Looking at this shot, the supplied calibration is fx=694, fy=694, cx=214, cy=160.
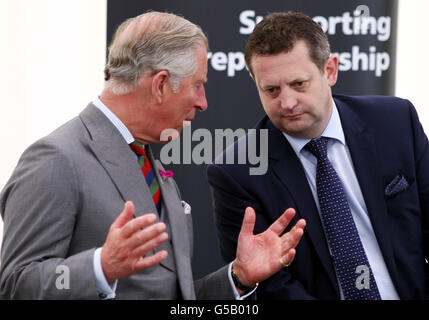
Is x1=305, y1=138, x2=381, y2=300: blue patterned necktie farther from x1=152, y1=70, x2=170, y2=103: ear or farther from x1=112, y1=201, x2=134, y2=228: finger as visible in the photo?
x1=112, y1=201, x2=134, y2=228: finger

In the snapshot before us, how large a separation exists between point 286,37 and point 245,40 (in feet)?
2.52

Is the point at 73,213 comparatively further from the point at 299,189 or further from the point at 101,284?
the point at 299,189

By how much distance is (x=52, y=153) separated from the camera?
2.02m

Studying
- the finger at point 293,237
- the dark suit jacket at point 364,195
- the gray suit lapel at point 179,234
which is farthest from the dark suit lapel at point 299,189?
the gray suit lapel at point 179,234

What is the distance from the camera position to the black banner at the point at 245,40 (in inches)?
134

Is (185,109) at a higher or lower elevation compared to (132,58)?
lower

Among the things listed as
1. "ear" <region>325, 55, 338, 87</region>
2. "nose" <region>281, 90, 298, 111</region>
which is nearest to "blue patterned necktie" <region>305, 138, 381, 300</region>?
"nose" <region>281, 90, 298, 111</region>

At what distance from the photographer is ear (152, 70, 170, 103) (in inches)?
89.0

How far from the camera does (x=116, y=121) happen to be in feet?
7.34
